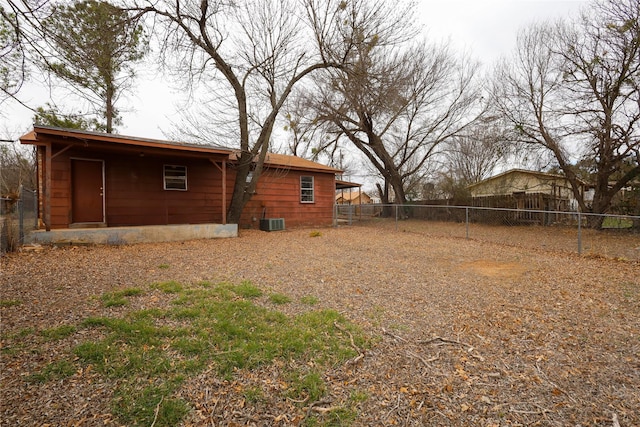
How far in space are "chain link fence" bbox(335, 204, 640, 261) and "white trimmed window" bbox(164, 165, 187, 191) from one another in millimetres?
8443

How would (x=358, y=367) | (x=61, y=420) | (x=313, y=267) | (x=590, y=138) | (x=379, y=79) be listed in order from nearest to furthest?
(x=61, y=420) < (x=358, y=367) < (x=313, y=267) < (x=379, y=79) < (x=590, y=138)

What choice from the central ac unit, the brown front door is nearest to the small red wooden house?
the brown front door

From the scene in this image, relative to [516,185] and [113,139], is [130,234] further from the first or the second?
[516,185]

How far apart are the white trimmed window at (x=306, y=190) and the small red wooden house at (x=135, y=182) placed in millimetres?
745

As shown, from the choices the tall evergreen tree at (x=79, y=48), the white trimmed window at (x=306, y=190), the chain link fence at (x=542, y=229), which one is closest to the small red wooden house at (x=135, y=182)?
the white trimmed window at (x=306, y=190)

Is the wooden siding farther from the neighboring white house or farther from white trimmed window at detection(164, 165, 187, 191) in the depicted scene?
the neighboring white house

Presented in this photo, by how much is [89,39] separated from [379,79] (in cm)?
806

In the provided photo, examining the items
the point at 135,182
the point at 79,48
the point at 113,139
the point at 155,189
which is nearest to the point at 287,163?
the point at 155,189

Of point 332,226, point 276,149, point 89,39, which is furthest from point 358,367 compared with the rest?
point 276,149

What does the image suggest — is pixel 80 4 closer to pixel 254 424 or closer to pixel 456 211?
pixel 254 424

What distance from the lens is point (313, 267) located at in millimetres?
5582

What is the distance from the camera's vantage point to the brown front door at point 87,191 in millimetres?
8531

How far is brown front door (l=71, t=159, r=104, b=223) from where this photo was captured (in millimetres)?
8531

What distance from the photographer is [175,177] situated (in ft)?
33.7
